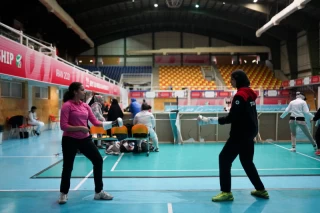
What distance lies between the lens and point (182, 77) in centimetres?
2747

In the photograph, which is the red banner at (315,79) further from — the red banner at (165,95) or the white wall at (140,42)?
the white wall at (140,42)

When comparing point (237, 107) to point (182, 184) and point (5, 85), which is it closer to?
point (182, 184)

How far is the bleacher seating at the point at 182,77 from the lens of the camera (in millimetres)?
26000

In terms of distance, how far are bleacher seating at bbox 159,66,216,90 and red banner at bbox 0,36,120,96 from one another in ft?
49.3

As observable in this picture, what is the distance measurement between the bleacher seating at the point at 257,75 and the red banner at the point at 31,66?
1764cm

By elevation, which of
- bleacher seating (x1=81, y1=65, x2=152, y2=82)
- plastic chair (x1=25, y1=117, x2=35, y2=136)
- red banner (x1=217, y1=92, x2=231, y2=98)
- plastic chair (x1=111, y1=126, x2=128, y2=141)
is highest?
bleacher seating (x1=81, y1=65, x2=152, y2=82)

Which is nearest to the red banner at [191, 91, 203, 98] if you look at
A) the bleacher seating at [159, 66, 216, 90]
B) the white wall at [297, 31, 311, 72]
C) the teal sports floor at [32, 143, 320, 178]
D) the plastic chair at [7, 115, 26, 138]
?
the teal sports floor at [32, 143, 320, 178]

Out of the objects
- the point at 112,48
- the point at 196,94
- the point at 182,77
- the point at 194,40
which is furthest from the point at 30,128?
the point at 194,40

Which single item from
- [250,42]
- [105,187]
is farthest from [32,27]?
[250,42]

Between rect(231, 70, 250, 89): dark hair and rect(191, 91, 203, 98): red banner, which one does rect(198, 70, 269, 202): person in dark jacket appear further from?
rect(191, 91, 203, 98): red banner

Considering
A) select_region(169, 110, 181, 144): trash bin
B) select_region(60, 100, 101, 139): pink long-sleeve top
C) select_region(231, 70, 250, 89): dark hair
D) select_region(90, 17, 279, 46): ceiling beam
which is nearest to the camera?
select_region(60, 100, 101, 139): pink long-sleeve top

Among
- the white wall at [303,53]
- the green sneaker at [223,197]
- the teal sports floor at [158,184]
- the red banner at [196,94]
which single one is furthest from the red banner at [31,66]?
the white wall at [303,53]

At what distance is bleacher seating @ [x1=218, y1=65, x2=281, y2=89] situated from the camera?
25631 millimetres

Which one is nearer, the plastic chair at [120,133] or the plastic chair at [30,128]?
the plastic chair at [120,133]
